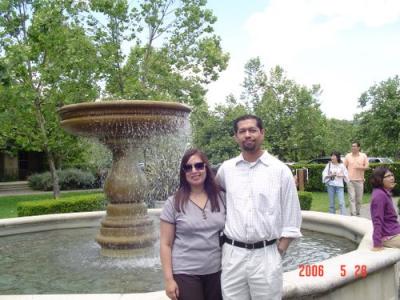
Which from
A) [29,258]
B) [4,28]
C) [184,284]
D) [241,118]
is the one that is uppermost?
[4,28]

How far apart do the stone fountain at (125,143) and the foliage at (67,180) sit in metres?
22.8

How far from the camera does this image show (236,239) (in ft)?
9.62

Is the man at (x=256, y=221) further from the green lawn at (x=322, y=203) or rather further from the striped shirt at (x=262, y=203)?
the green lawn at (x=322, y=203)

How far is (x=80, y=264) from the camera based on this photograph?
6625 millimetres

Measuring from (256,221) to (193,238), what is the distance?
43 centimetres

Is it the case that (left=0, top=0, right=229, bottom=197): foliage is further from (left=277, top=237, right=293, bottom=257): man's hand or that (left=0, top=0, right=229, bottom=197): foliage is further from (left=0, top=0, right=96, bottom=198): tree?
(left=277, top=237, right=293, bottom=257): man's hand

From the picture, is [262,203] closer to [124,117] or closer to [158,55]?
[124,117]

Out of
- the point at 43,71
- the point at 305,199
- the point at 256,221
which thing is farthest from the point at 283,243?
the point at 43,71

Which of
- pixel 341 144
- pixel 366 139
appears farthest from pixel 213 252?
pixel 341 144

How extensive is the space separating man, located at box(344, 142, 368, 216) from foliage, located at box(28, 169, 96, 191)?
71.2 ft

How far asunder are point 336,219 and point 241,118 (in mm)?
5636

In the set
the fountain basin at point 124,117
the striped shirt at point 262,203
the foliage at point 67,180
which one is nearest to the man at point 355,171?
the fountain basin at point 124,117

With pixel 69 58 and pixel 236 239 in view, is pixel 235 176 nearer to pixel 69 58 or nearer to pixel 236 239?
pixel 236 239

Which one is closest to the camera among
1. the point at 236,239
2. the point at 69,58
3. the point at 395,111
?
the point at 236,239
